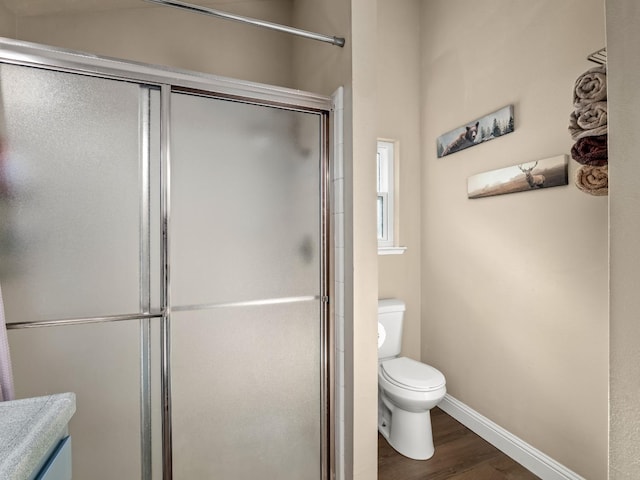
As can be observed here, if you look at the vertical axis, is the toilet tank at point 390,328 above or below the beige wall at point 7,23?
below

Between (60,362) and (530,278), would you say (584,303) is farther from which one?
(60,362)

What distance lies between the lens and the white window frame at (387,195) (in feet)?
8.30

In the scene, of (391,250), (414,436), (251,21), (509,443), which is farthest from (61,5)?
(509,443)

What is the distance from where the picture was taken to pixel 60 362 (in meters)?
1.25

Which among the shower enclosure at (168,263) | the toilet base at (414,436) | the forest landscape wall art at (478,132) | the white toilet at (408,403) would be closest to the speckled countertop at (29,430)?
the shower enclosure at (168,263)

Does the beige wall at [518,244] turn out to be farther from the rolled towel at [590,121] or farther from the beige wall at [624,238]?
the beige wall at [624,238]

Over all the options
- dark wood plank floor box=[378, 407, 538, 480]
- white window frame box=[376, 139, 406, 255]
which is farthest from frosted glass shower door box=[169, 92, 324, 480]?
white window frame box=[376, 139, 406, 255]

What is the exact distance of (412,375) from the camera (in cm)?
197

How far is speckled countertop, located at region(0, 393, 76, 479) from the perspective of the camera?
1.80 ft

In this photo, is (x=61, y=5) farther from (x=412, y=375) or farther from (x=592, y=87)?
(x=412, y=375)

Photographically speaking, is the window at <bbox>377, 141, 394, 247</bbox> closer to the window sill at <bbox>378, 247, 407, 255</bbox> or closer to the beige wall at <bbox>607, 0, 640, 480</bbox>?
the window sill at <bbox>378, 247, 407, 255</bbox>

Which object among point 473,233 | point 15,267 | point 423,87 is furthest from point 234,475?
point 423,87

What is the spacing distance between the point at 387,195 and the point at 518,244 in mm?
971

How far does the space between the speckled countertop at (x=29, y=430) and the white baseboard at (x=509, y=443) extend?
208cm
